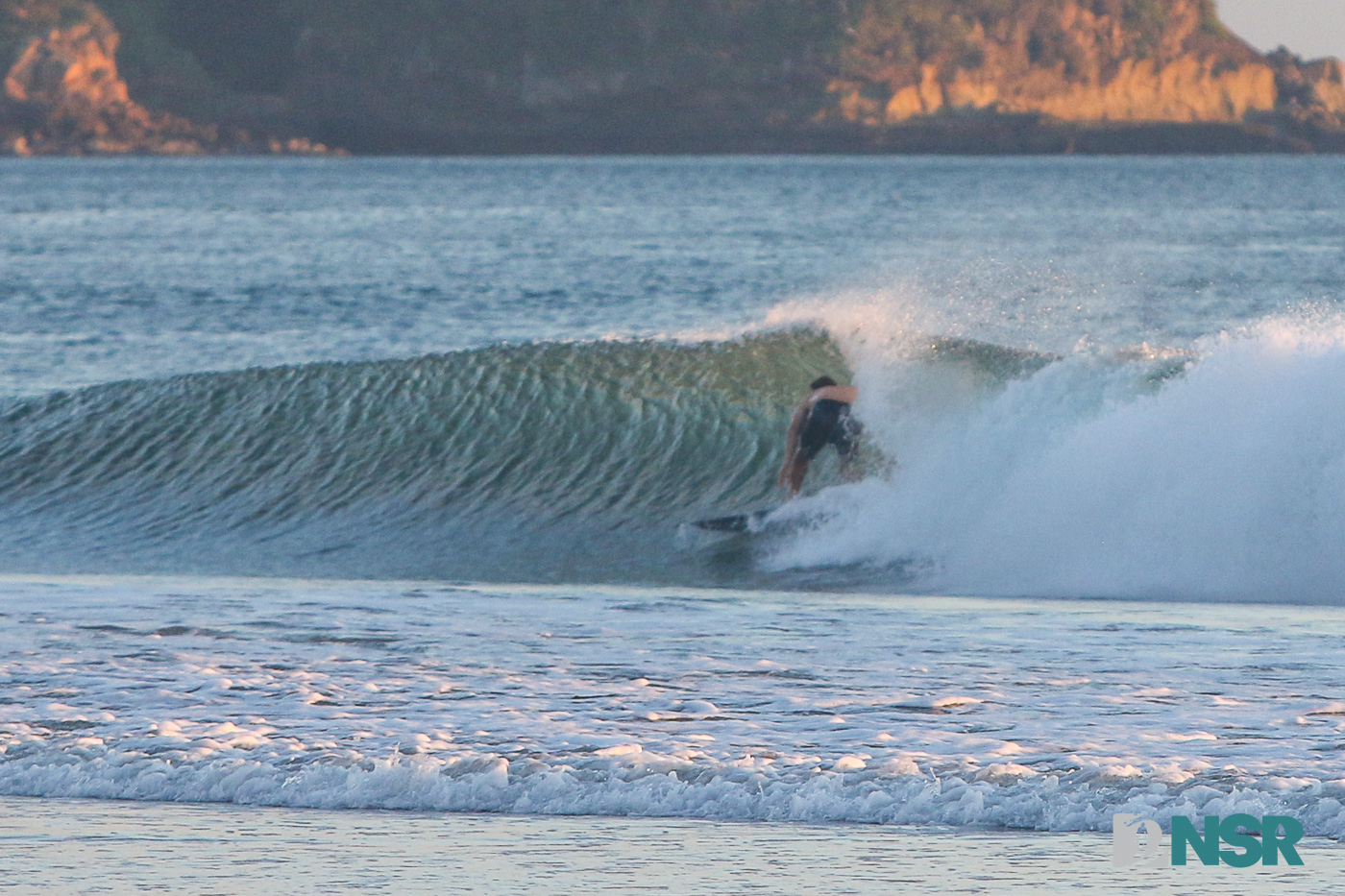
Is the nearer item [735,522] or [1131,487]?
[1131,487]

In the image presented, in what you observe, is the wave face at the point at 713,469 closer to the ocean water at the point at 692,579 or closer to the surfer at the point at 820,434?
the ocean water at the point at 692,579

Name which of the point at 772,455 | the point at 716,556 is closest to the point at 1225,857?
the point at 716,556

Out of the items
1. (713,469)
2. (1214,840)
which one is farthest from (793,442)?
(1214,840)

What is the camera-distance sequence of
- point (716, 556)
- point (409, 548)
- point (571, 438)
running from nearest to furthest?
1. point (716, 556)
2. point (409, 548)
3. point (571, 438)

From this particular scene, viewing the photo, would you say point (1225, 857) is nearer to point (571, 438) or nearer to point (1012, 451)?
point (1012, 451)

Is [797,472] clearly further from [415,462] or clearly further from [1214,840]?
[1214,840]

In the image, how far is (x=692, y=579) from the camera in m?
13.7

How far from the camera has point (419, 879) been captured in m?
6.17

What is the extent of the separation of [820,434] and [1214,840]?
8736mm

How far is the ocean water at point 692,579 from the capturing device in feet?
24.4

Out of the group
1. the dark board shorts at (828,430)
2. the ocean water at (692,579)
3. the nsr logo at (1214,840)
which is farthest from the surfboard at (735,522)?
the nsr logo at (1214,840)

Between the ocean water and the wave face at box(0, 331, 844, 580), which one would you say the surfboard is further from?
the wave face at box(0, 331, 844, 580)

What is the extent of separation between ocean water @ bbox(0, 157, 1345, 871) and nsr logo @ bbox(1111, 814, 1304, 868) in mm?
102

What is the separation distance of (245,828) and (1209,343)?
10942 millimetres
